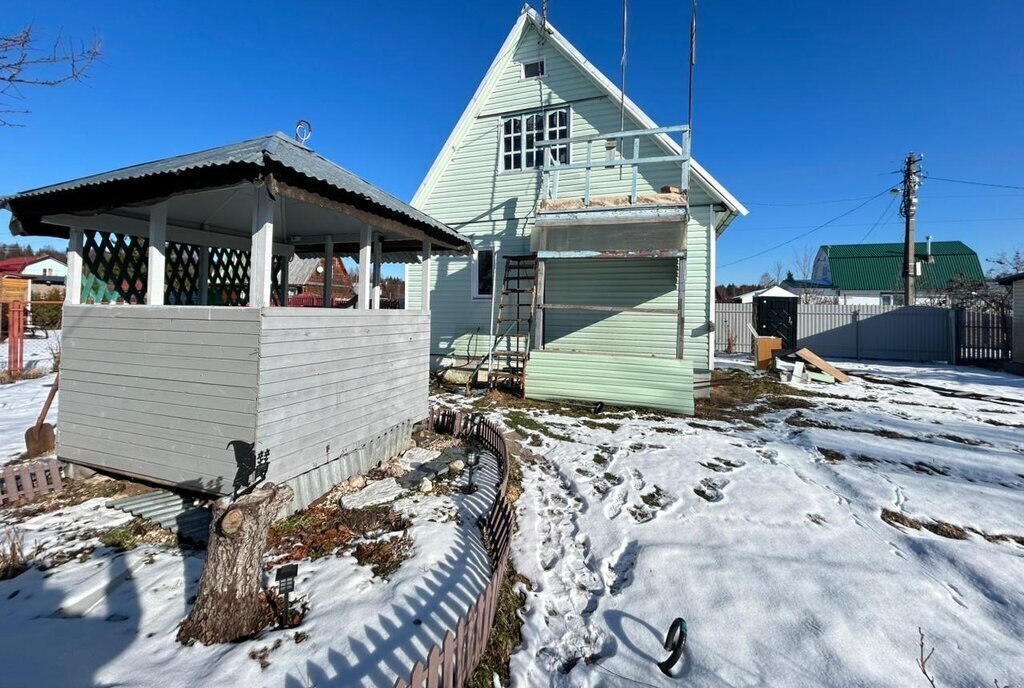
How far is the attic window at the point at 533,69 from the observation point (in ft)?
35.4

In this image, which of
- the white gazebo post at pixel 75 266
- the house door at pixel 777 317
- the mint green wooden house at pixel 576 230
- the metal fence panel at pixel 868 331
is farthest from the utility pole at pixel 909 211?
the white gazebo post at pixel 75 266

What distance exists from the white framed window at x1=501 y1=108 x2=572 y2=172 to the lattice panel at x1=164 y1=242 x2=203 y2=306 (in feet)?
24.0

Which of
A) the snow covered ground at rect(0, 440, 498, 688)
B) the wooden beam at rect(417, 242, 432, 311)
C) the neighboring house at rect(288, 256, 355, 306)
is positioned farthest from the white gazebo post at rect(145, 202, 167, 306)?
the neighboring house at rect(288, 256, 355, 306)

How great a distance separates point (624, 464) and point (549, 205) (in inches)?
221

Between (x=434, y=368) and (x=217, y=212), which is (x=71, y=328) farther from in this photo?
(x=434, y=368)

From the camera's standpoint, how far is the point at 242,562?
256cm

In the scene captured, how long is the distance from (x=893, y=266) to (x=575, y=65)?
110 feet

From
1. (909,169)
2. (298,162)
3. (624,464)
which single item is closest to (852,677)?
(624,464)

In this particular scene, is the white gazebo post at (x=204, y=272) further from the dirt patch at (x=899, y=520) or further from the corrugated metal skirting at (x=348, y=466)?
the dirt patch at (x=899, y=520)

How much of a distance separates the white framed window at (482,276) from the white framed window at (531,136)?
224 centimetres

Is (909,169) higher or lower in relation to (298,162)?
higher

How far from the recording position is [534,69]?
10922 millimetres

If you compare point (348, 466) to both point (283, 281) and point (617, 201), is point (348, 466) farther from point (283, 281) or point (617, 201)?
point (617, 201)

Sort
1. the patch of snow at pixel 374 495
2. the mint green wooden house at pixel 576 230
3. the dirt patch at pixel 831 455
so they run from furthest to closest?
the mint green wooden house at pixel 576 230, the dirt patch at pixel 831 455, the patch of snow at pixel 374 495
